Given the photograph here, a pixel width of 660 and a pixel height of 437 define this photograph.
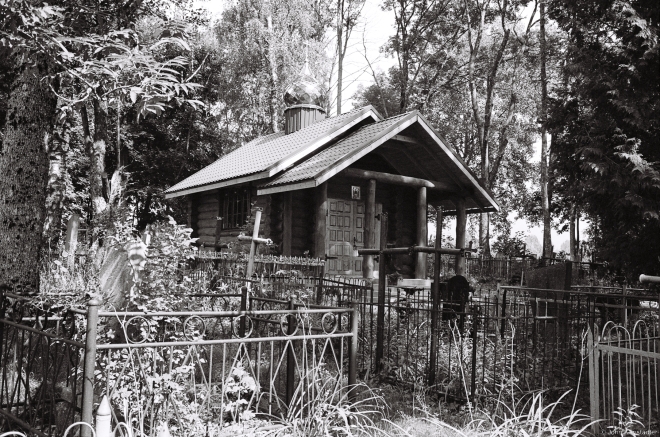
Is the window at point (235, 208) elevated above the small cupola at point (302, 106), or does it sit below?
below

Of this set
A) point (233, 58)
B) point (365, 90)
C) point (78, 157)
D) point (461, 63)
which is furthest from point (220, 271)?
point (365, 90)

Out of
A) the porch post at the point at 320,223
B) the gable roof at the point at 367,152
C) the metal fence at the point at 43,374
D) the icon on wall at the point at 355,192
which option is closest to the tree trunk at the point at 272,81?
the icon on wall at the point at 355,192

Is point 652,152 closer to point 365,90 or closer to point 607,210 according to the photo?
point 607,210

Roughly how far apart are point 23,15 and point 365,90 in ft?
123

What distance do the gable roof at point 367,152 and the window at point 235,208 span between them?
A: 247 cm

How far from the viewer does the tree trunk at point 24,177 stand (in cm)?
639

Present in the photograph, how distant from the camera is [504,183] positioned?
4134cm

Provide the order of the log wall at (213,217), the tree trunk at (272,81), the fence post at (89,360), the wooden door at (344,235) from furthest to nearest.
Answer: the tree trunk at (272,81), the wooden door at (344,235), the log wall at (213,217), the fence post at (89,360)

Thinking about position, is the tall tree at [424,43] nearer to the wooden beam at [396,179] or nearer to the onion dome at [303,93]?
the onion dome at [303,93]

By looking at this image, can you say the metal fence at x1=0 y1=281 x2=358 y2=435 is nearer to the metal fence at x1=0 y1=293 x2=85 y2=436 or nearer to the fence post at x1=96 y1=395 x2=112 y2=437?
the metal fence at x1=0 y1=293 x2=85 y2=436

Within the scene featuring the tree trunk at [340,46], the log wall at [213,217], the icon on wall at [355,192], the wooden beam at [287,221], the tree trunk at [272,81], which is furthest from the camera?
the tree trunk at [340,46]

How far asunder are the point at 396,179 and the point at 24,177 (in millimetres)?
11423

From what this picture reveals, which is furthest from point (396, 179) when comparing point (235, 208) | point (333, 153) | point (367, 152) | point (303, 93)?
point (303, 93)

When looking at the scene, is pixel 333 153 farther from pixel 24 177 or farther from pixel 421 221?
pixel 24 177
